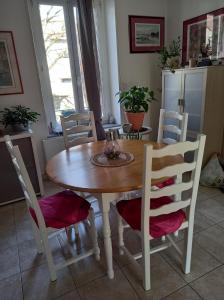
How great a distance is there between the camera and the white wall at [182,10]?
256 centimetres

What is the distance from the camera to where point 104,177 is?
1.36m

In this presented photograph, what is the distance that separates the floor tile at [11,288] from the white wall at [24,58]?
1747 mm

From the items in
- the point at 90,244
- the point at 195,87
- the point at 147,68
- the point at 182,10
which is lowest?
the point at 90,244

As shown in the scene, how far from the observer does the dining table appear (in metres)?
1.25

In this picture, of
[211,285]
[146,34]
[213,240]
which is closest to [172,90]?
[146,34]

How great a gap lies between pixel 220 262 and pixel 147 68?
2.72 metres

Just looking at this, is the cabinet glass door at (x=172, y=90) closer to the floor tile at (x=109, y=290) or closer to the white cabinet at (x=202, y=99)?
the white cabinet at (x=202, y=99)

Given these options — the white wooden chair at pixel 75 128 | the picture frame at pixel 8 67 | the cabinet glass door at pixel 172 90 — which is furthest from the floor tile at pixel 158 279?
the picture frame at pixel 8 67

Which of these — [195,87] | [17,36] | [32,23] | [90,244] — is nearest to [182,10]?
[195,87]

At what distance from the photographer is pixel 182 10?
293 centimetres

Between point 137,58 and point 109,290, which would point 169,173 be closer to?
point 109,290

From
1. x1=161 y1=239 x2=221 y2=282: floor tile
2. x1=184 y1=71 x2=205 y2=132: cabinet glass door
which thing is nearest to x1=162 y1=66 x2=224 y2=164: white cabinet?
x1=184 y1=71 x2=205 y2=132: cabinet glass door

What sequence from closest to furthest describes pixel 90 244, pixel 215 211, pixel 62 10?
1. pixel 90 244
2. pixel 215 211
3. pixel 62 10

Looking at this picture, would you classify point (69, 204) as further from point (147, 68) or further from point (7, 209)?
point (147, 68)
